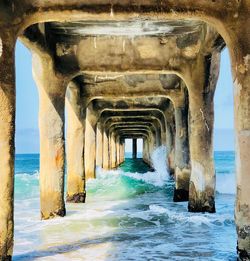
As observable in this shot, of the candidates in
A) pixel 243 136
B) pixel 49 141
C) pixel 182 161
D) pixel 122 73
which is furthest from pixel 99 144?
pixel 243 136

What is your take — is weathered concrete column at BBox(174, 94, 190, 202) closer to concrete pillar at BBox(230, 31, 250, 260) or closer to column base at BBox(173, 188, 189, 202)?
column base at BBox(173, 188, 189, 202)

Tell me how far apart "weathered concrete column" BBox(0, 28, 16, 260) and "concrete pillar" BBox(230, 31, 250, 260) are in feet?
8.48

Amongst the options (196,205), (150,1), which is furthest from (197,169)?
(150,1)

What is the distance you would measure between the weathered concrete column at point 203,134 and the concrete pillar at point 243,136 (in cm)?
318

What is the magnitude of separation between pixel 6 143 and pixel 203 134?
4444 millimetres

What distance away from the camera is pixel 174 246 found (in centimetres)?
545

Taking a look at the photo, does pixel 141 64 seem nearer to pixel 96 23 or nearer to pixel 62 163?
pixel 96 23

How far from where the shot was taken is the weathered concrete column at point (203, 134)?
7.85m

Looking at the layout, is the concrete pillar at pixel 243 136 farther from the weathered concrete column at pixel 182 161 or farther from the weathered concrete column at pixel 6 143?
the weathered concrete column at pixel 182 161

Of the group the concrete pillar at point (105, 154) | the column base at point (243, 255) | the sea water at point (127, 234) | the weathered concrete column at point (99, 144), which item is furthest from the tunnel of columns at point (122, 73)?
the concrete pillar at point (105, 154)

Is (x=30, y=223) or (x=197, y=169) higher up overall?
(x=197, y=169)

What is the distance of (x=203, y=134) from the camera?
791 centimetres

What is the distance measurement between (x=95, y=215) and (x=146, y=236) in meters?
2.47

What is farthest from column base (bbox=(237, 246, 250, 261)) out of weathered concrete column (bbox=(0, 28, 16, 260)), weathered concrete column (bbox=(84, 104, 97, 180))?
weathered concrete column (bbox=(84, 104, 97, 180))
